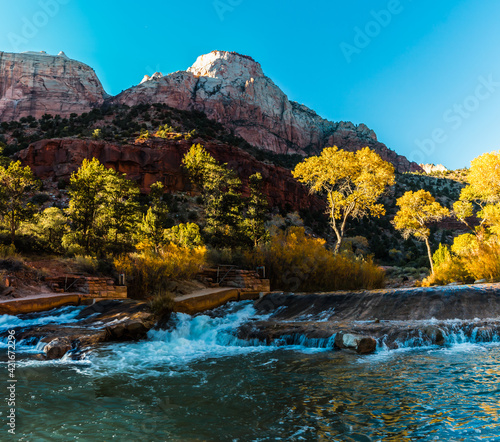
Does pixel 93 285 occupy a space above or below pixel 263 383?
above

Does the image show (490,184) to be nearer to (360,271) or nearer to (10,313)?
(360,271)

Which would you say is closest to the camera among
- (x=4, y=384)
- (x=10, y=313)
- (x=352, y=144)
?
(x=4, y=384)

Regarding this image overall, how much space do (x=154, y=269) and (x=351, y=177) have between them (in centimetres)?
Answer: 1254

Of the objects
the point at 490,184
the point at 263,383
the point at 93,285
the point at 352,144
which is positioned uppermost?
the point at 352,144

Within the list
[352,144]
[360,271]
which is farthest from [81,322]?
[352,144]

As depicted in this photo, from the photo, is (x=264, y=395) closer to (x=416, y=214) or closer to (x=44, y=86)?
(x=416, y=214)

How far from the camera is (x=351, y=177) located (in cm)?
2094

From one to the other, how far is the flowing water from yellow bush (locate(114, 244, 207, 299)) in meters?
7.01

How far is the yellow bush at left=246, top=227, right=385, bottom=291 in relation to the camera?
18062 mm

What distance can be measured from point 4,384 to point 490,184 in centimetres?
2542

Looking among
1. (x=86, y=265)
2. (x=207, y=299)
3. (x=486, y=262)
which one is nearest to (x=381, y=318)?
(x=207, y=299)

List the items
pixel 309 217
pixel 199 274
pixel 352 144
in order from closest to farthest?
pixel 199 274 → pixel 309 217 → pixel 352 144

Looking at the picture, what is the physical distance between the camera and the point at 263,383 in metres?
5.77

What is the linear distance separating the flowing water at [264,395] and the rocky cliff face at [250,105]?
290ft
